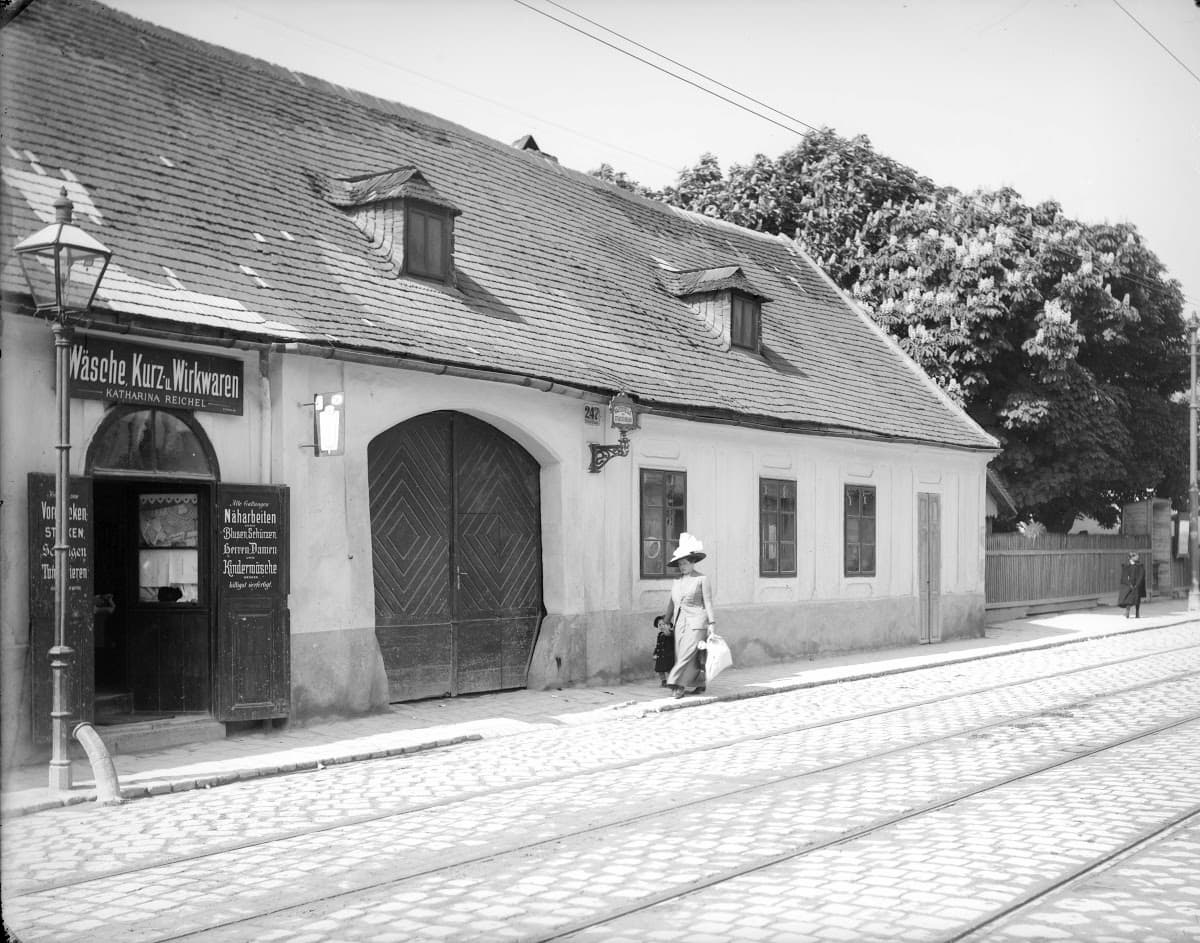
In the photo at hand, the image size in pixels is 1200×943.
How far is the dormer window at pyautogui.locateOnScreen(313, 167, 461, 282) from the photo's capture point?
15641mm

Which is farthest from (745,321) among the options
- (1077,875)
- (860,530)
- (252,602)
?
(1077,875)

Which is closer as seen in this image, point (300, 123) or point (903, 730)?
point (903, 730)

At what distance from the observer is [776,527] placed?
2000cm

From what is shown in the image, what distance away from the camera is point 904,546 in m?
23.0

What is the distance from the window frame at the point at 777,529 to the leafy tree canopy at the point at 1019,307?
12542 millimetres

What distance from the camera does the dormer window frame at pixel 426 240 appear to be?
1568 cm

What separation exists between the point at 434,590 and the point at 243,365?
12.0ft

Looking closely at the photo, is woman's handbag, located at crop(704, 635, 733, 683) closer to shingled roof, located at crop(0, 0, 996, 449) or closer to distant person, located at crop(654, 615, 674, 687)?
distant person, located at crop(654, 615, 674, 687)

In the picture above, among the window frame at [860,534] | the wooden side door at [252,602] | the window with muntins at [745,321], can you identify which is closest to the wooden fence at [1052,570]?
the window frame at [860,534]

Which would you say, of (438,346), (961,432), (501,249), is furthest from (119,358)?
(961,432)

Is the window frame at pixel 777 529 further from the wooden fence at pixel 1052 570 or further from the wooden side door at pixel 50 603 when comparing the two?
the wooden side door at pixel 50 603

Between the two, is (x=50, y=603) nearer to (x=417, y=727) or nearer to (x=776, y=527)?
(x=417, y=727)

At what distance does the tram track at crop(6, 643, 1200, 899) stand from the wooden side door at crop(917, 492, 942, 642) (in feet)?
16.1

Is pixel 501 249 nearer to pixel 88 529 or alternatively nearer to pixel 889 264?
pixel 88 529
